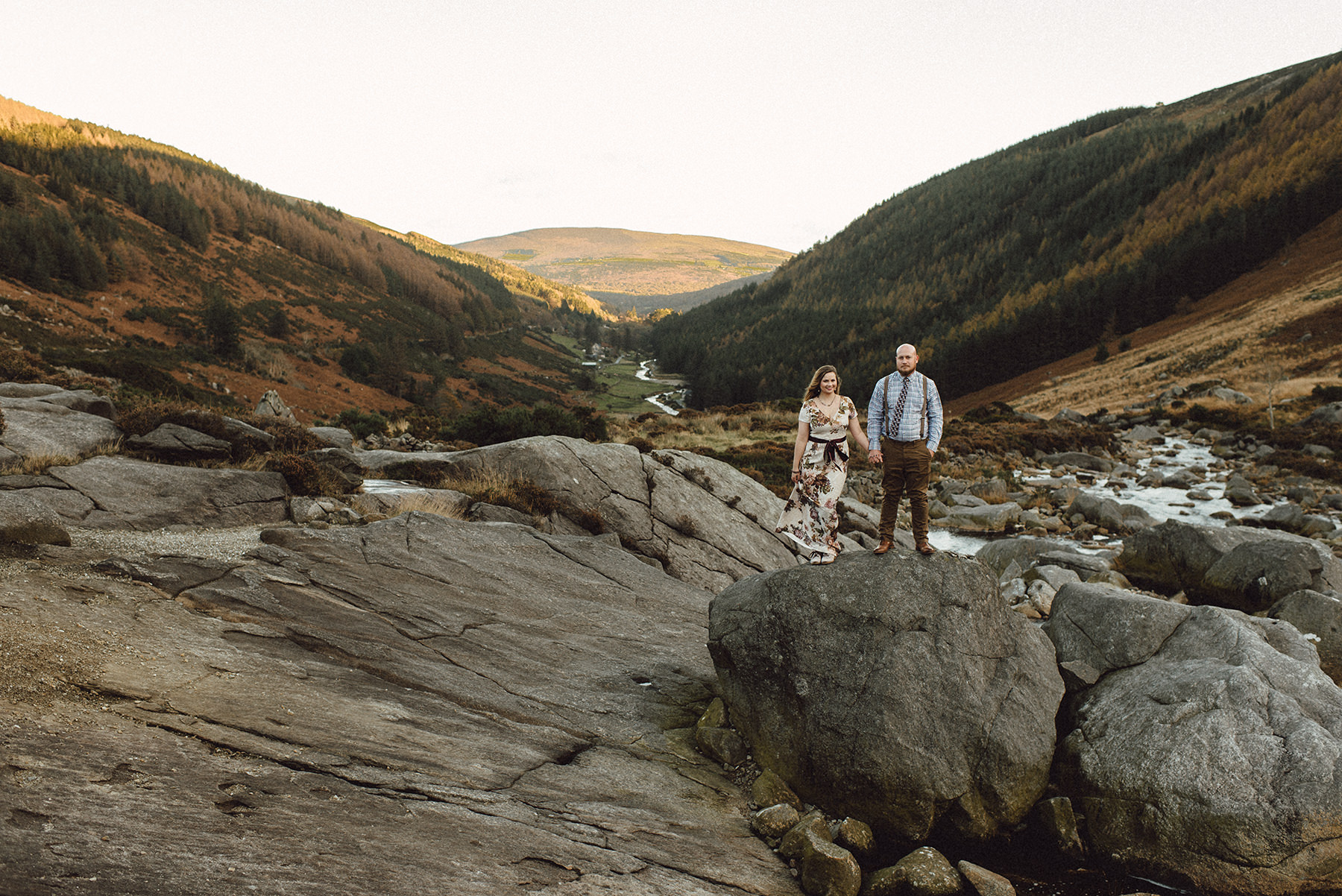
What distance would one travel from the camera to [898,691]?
23.8 ft

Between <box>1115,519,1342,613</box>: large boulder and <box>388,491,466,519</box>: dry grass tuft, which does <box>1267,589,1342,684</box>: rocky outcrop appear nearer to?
<box>1115,519,1342,613</box>: large boulder

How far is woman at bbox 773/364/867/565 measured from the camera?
346 inches

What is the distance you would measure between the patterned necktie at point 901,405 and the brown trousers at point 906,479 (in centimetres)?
18

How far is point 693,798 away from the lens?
7.00m

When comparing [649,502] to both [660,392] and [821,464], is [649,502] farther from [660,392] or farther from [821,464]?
[660,392]

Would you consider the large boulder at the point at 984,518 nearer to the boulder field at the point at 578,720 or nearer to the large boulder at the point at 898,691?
the boulder field at the point at 578,720

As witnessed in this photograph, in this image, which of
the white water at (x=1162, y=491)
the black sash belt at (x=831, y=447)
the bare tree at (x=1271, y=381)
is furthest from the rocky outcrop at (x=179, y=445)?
the bare tree at (x=1271, y=381)

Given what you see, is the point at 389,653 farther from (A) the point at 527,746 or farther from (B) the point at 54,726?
(B) the point at 54,726

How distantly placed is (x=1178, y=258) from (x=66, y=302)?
421ft

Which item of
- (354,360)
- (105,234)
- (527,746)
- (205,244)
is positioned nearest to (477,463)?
(527,746)

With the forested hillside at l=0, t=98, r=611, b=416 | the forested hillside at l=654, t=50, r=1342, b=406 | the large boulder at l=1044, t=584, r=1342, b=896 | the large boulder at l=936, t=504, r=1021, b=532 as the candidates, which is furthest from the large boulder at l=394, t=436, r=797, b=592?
the forested hillside at l=654, t=50, r=1342, b=406

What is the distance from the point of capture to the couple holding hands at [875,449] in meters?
7.95

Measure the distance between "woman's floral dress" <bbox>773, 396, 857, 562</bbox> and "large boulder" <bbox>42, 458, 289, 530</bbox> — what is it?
9505 millimetres

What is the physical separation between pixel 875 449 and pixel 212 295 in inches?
3742
